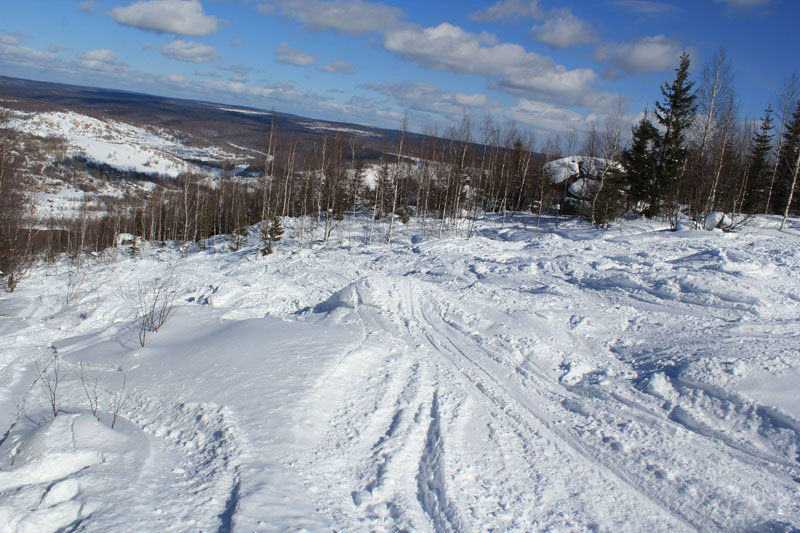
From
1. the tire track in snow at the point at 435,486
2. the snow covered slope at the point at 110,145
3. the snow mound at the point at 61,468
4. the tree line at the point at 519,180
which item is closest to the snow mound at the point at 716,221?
the tree line at the point at 519,180

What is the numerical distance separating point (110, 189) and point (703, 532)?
106m

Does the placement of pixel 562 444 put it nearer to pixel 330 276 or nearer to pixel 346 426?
pixel 346 426

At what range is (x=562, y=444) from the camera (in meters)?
6.16

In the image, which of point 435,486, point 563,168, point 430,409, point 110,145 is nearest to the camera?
point 435,486

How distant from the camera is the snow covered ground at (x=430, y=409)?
15.5 ft

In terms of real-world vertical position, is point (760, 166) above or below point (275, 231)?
above

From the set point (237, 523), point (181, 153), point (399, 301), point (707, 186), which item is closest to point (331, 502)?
point (237, 523)

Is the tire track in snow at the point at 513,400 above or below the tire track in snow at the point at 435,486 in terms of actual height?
above

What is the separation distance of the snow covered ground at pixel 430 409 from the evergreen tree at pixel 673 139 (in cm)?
1670

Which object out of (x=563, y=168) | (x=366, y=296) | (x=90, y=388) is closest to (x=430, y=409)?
(x=366, y=296)

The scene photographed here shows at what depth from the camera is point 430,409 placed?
6.93 meters

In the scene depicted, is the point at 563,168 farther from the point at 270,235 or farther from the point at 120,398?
the point at 120,398

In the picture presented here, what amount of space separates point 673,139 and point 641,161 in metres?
2.22

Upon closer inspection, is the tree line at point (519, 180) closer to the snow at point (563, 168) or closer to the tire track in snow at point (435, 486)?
the snow at point (563, 168)
